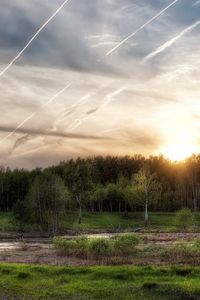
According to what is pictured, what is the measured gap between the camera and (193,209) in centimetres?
19112

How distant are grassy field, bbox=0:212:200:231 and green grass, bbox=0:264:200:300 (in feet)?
293

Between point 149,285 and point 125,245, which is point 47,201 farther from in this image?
point 149,285

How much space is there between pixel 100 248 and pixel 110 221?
95.9m

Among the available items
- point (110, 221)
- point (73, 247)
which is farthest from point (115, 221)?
point (73, 247)

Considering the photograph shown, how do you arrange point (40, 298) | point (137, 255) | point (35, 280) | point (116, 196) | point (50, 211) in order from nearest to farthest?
point (40, 298) → point (35, 280) → point (137, 255) → point (50, 211) → point (116, 196)

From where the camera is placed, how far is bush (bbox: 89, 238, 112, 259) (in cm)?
5730

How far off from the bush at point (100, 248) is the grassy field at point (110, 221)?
7152cm

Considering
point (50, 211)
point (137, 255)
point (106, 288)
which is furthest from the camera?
point (50, 211)

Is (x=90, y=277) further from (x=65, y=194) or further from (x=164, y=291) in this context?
(x=65, y=194)

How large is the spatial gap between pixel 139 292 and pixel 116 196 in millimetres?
157001

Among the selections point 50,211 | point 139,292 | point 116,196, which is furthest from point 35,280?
point 116,196

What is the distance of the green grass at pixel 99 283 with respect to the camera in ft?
102

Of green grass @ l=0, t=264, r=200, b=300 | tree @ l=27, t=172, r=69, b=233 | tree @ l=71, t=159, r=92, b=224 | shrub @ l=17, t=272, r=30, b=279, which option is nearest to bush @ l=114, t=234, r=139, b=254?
green grass @ l=0, t=264, r=200, b=300

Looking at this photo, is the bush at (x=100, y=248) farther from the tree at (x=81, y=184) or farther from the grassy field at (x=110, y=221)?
the tree at (x=81, y=184)
